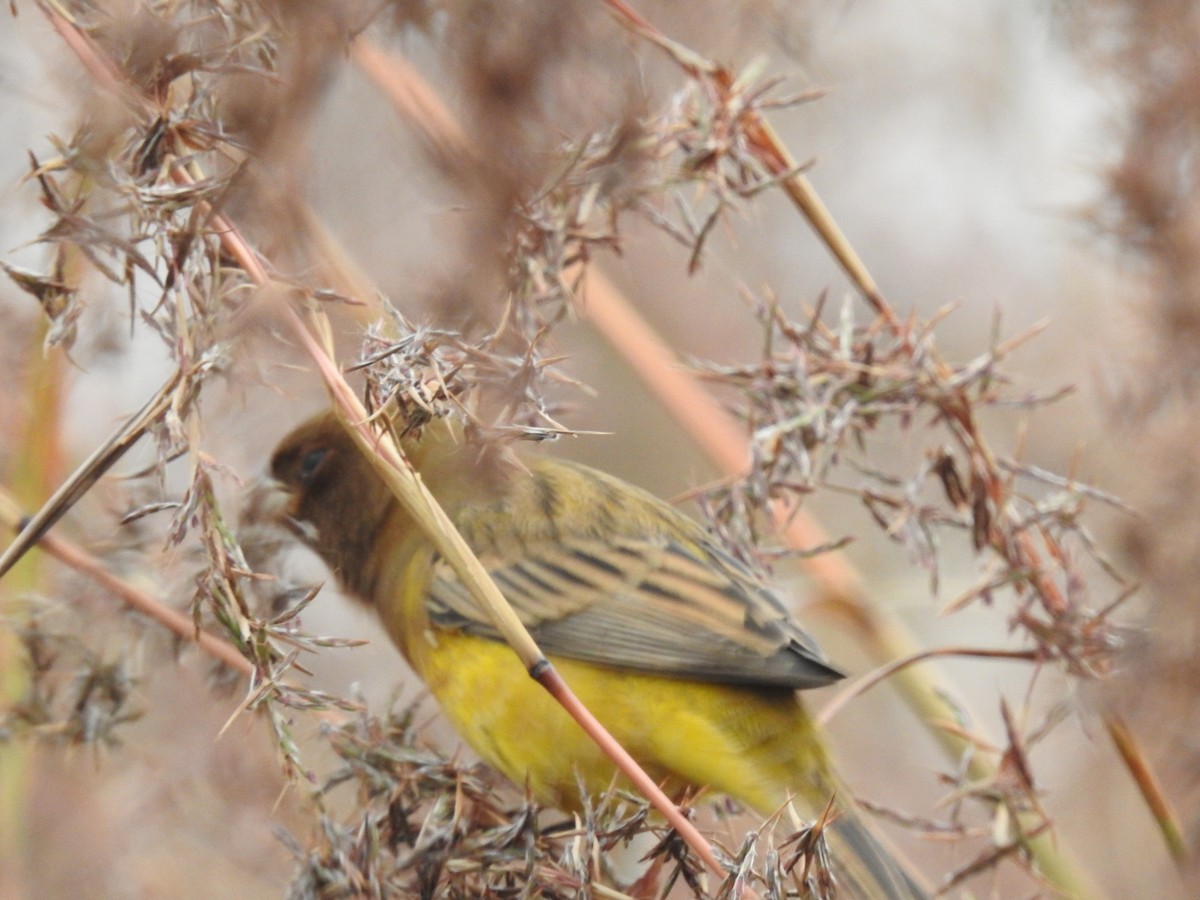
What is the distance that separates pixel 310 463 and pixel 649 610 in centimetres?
96

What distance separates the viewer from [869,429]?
234 centimetres

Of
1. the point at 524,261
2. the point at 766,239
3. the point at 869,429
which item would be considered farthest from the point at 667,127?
the point at 766,239

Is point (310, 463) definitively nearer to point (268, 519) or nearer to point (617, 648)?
point (268, 519)

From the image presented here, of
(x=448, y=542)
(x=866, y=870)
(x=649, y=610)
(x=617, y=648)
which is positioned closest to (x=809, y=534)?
(x=649, y=610)

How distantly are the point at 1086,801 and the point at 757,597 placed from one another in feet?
3.35

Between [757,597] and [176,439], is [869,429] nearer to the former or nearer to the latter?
[757,597]

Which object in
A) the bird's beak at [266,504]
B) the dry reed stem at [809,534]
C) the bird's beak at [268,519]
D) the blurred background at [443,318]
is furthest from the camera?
the bird's beak at [266,504]

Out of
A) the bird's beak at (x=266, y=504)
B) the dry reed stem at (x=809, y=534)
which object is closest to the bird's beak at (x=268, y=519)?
the bird's beak at (x=266, y=504)

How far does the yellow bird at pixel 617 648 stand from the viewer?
2.49 m

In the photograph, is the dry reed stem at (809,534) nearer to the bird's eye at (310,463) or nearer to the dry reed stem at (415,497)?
the dry reed stem at (415,497)

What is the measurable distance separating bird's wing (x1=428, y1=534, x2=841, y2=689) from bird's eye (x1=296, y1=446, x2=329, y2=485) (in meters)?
0.43

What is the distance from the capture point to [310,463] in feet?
10.2

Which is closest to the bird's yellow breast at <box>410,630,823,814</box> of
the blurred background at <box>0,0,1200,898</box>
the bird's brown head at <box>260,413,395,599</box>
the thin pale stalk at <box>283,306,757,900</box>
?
the blurred background at <box>0,0,1200,898</box>

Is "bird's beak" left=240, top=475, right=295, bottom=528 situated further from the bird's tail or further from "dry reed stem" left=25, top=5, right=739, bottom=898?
the bird's tail
